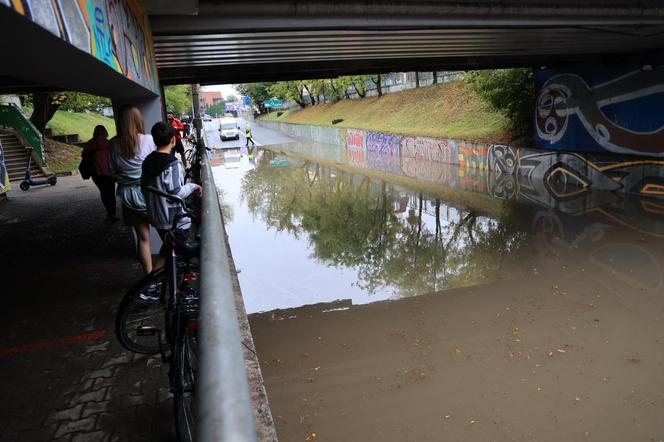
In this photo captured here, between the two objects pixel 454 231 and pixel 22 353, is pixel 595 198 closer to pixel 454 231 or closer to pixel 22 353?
pixel 454 231

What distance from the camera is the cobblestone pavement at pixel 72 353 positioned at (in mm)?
3271

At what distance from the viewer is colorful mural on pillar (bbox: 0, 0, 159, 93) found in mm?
2195

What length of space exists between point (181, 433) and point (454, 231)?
374 inches

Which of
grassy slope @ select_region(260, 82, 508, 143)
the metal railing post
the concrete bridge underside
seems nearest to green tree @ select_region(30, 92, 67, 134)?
the concrete bridge underside

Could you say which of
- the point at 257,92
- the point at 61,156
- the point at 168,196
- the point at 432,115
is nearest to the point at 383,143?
the point at 432,115

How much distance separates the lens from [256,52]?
1054cm

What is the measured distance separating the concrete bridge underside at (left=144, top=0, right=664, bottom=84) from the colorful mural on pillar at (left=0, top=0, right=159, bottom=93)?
670mm

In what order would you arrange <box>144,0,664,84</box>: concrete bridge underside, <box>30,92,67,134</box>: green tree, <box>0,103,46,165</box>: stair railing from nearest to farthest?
<box>144,0,664,84</box>: concrete bridge underside < <box>0,103,46,165</box>: stair railing < <box>30,92,67,134</box>: green tree

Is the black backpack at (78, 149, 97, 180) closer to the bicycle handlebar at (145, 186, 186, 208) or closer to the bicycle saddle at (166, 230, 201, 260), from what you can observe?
the bicycle handlebar at (145, 186, 186, 208)

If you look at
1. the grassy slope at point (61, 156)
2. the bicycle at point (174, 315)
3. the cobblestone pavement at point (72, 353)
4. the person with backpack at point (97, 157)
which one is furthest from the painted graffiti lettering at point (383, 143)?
the bicycle at point (174, 315)

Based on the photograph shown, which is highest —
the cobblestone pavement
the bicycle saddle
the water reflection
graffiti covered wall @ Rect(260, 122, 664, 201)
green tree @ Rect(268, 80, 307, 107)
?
green tree @ Rect(268, 80, 307, 107)

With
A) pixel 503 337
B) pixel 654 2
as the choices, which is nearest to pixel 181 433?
pixel 503 337

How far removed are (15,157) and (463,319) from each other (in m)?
19.2

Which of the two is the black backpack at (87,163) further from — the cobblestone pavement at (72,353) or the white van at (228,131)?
the white van at (228,131)
